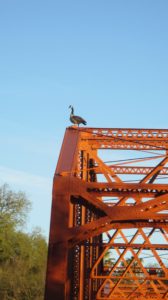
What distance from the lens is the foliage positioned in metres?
36.8

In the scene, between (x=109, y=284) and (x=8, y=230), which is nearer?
(x=109, y=284)

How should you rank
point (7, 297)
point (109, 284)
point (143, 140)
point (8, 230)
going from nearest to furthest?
point (143, 140) < point (109, 284) < point (7, 297) < point (8, 230)

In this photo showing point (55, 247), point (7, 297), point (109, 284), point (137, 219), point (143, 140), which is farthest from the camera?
point (7, 297)

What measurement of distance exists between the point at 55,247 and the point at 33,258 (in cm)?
3652

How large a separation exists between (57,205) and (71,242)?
0.77 m

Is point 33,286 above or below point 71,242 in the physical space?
above

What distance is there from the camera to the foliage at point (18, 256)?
36781mm

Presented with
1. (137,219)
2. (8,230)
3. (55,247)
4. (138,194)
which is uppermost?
(8,230)

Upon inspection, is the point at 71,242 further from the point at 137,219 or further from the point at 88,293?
the point at 88,293

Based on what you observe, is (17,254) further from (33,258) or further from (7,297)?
(7,297)

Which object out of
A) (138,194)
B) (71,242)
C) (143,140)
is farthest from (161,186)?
(143,140)

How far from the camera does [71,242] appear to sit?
792cm

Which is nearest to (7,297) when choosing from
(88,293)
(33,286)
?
(33,286)

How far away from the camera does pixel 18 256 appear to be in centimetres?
4172
